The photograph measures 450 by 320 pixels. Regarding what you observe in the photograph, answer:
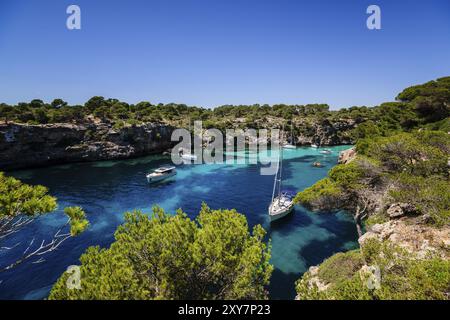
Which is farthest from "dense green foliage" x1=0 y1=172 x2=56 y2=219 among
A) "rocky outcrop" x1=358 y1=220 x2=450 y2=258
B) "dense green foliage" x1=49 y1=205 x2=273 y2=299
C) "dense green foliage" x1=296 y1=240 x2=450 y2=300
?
"rocky outcrop" x1=358 y1=220 x2=450 y2=258

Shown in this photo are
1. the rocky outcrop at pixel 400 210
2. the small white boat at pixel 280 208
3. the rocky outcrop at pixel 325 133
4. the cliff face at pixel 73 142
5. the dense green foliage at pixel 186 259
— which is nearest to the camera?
the dense green foliage at pixel 186 259

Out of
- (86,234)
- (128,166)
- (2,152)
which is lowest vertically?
(86,234)

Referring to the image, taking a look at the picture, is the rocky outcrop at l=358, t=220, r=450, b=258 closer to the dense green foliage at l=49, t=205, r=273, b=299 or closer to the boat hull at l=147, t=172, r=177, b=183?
the dense green foliage at l=49, t=205, r=273, b=299

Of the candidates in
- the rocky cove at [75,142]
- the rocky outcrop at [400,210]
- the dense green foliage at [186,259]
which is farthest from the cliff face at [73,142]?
the rocky outcrop at [400,210]

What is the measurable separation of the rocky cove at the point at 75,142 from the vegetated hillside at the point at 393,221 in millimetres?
58735

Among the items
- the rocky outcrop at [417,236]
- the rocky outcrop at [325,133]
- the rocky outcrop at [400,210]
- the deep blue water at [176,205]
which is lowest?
the deep blue water at [176,205]

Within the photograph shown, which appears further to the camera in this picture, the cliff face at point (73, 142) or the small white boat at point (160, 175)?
the cliff face at point (73, 142)

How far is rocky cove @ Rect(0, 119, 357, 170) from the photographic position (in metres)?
51.4

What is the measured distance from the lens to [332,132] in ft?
320

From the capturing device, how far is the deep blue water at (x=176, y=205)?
1936 cm

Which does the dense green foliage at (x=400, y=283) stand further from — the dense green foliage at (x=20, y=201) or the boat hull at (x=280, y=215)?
the boat hull at (x=280, y=215)
